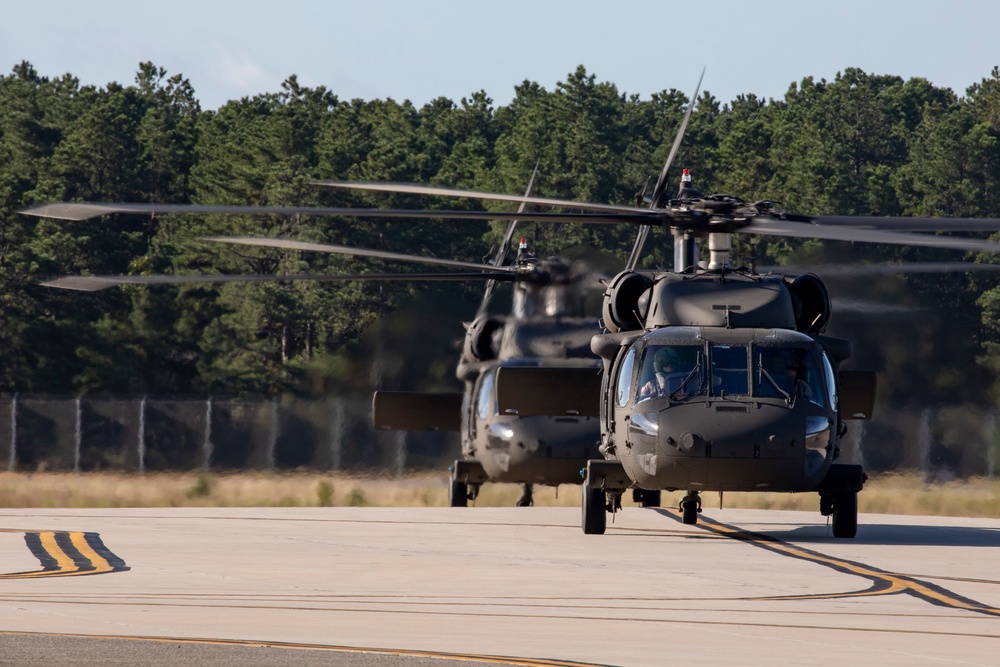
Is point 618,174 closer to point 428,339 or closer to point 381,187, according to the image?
point 428,339

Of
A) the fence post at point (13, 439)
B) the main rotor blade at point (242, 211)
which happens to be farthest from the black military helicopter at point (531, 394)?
the fence post at point (13, 439)

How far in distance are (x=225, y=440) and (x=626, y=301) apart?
24.3 metres

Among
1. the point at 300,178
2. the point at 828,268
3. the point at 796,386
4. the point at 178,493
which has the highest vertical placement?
the point at 300,178

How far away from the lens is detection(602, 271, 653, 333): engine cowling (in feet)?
64.2

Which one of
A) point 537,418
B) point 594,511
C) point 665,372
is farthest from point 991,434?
point 665,372

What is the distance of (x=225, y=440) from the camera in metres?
42.2

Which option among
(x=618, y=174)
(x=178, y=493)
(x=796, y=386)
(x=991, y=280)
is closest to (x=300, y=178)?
(x=618, y=174)

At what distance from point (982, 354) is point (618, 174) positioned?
29886 millimetres

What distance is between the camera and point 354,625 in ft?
35.6

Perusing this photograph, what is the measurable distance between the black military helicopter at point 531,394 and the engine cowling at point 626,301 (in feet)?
4.86

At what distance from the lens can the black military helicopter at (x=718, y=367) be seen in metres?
17.1

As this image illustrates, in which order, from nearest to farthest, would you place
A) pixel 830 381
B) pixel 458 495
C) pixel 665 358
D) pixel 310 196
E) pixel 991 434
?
pixel 665 358, pixel 830 381, pixel 458 495, pixel 991 434, pixel 310 196

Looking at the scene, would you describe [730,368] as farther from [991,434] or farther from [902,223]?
[991,434]

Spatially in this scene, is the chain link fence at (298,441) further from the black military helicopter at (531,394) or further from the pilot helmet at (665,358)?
the pilot helmet at (665,358)
